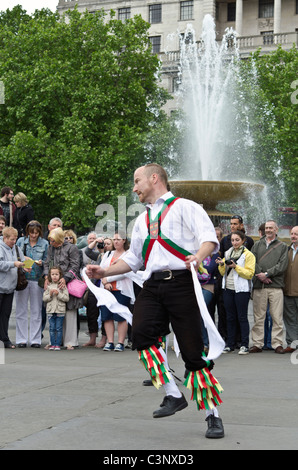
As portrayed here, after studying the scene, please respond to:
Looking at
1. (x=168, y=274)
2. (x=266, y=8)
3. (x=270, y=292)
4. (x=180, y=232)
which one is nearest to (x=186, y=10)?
(x=266, y=8)

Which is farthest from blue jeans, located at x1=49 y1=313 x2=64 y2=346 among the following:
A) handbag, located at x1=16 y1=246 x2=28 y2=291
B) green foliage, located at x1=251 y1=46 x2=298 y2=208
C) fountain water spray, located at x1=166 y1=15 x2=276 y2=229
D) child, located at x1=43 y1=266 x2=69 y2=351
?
green foliage, located at x1=251 y1=46 x2=298 y2=208

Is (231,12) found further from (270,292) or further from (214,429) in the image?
(214,429)

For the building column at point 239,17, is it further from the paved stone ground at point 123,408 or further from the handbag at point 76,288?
the paved stone ground at point 123,408

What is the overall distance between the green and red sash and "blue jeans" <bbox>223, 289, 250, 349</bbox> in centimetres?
602

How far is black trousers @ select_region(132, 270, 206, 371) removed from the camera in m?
5.81

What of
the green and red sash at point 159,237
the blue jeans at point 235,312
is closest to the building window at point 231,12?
the blue jeans at point 235,312

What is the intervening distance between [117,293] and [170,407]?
6.34 metres

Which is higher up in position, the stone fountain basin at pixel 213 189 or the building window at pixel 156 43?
the building window at pixel 156 43

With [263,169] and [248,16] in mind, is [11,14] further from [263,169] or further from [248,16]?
[248,16]

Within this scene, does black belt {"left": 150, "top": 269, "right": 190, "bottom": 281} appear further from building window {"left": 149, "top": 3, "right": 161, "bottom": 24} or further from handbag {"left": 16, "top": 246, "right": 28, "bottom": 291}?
building window {"left": 149, "top": 3, "right": 161, "bottom": 24}

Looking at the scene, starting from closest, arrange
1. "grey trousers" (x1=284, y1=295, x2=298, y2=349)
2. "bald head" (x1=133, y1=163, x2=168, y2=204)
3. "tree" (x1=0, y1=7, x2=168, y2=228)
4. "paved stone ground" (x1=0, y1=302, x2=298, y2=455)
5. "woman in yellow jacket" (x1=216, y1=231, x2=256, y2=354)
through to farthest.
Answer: "paved stone ground" (x1=0, y1=302, x2=298, y2=455), "bald head" (x1=133, y1=163, x2=168, y2=204), "woman in yellow jacket" (x1=216, y1=231, x2=256, y2=354), "grey trousers" (x1=284, y1=295, x2=298, y2=349), "tree" (x1=0, y1=7, x2=168, y2=228)

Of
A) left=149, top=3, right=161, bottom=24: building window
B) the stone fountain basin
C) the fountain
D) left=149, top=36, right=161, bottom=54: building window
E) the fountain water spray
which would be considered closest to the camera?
the stone fountain basin

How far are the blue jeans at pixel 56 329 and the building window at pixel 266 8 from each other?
62246 mm

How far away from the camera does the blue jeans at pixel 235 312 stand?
39.2 feet
